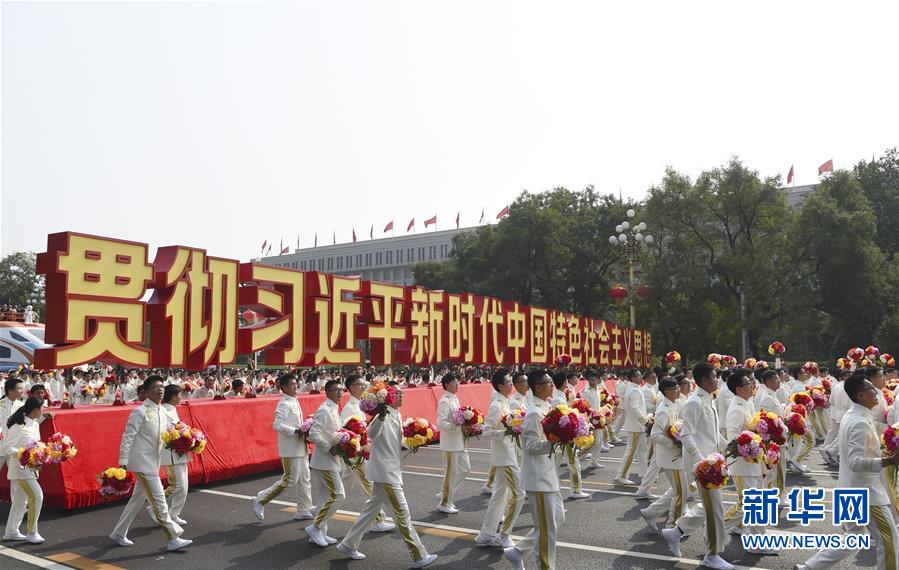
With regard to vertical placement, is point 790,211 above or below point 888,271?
above

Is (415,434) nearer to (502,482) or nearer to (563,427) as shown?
(502,482)

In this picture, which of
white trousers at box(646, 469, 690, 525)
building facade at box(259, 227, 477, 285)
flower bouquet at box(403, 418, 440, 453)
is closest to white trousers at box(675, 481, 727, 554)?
white trousers at box(646, 469, 690, 525)

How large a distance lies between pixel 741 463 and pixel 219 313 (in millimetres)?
10718

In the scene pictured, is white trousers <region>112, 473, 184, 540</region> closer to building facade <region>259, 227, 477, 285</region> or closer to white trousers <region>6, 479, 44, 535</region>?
white trousers <region>6, 479, 44, 535</region>

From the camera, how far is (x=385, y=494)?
711cm

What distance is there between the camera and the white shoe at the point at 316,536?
770cm

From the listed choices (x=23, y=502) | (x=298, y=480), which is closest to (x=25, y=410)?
(x=23, y=502)

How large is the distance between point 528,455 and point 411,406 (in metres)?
9.98

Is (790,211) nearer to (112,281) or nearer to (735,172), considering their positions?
(735,172)

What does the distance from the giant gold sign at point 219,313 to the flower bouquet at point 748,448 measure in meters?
10.4

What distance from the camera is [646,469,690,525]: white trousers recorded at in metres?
7.94

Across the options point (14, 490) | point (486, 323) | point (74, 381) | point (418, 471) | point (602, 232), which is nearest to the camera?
point (14, 490)

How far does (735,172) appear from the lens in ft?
124

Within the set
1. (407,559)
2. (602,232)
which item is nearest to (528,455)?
(407,559)
